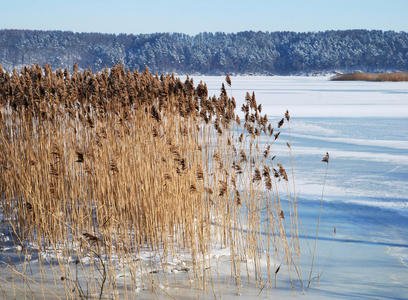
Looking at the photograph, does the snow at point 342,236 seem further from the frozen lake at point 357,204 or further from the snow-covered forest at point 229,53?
the snow-covered forest at point 229,53

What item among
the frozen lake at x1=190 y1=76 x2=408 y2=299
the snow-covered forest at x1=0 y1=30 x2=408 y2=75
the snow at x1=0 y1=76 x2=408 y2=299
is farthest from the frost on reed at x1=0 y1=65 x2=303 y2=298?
the snow-covered forest at x1=0 y1=30 x2=408 y2=75

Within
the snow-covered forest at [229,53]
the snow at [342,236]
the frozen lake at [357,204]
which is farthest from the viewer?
the snow-covered forest at [229,53]

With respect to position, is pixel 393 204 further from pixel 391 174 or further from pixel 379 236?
pixel 391 174

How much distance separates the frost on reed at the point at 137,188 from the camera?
314 centimetres

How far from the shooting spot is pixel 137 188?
3701mm

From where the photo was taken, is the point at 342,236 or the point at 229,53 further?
the point at 229,53

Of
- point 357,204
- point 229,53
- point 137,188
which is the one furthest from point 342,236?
point 229,53

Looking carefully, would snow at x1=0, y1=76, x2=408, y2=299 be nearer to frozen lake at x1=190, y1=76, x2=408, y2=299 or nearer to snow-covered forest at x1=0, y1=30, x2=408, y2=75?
frozen lake at x1=190, y1=76, x2=408, y2=299

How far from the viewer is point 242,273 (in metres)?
3.19

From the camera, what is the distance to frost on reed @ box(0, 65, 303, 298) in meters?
3.14

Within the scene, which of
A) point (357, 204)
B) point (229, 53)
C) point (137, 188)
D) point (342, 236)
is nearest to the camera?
point (137, 188)

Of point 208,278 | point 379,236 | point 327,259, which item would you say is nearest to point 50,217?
point 208,278

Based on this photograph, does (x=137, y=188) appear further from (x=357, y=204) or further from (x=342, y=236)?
Answer: (x=357, y=204)

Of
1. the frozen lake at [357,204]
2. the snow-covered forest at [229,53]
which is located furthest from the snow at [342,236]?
the snow-covered forest at [229,53]
